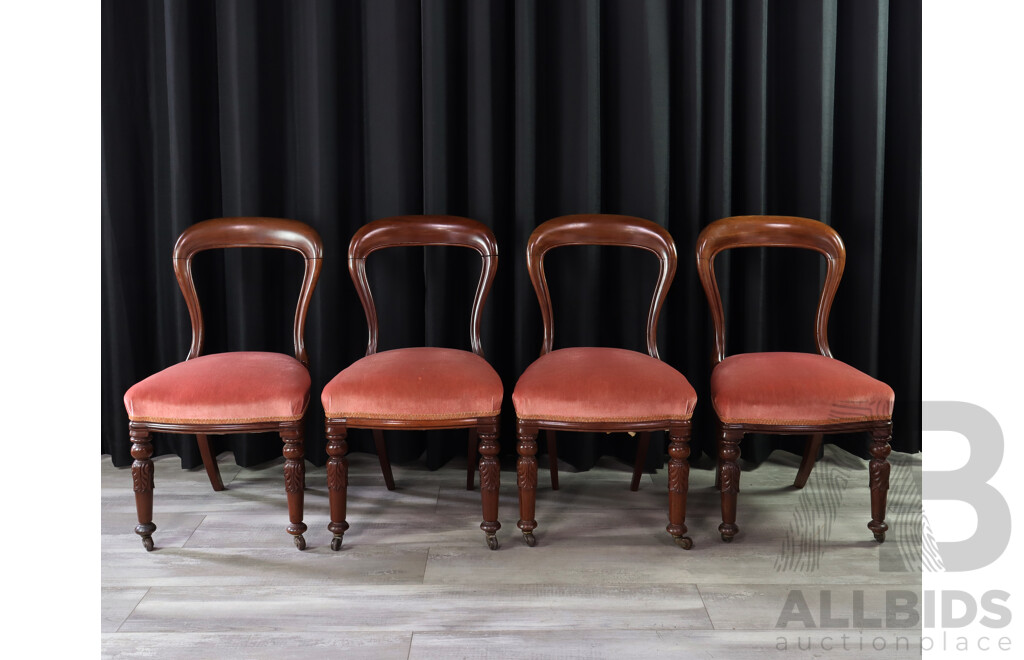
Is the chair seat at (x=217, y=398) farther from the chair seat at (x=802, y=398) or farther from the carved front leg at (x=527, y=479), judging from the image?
the chair seat at (x=802, y=398)

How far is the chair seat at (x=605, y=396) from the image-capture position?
2.16m

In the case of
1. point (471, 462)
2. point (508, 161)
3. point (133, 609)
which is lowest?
point (133, 609)

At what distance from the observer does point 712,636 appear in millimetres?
1812

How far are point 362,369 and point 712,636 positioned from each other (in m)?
1.19

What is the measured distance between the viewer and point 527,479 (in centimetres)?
225

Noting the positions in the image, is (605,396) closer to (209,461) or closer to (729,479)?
(729,479)

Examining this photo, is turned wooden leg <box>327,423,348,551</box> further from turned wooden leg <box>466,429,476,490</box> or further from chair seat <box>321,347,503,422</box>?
turned wooden leg <box>466,429,476,490</box>

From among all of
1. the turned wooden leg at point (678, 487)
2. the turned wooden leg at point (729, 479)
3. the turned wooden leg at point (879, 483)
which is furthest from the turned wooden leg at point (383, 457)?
the turned wooden leg at point (879, 483)

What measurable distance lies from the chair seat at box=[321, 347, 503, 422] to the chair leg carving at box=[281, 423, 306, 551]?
0.13 m

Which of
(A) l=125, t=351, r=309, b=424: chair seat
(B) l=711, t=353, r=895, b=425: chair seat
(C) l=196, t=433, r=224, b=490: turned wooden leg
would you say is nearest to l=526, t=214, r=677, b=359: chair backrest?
(B) l=711, t=353, r=895, b=425: chair seat

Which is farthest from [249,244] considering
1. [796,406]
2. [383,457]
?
[796,406]

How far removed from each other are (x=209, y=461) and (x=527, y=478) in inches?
45.5

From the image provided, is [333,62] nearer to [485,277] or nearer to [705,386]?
[485,277]

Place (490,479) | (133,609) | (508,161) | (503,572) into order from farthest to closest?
(508,161), (490,479), (503,572), (133,609)
